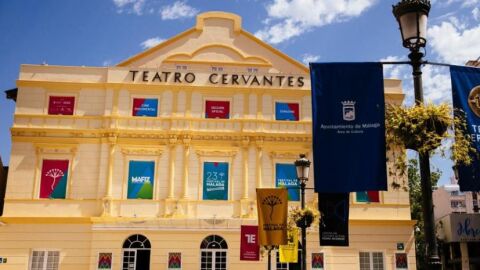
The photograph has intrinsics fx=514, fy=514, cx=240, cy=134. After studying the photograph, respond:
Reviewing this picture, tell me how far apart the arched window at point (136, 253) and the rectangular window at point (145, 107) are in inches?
240

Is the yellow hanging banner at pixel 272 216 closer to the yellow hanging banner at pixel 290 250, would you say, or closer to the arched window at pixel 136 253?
the yellow hanging banner at pixel 290 250

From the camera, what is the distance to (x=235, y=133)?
84.0 feet

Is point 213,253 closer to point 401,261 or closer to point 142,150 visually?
point 142,150

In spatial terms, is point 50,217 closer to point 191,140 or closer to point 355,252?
point 191,140

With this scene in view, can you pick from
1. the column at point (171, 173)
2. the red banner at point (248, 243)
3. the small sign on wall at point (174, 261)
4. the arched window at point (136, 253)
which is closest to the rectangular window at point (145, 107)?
the column at point (171, 173)

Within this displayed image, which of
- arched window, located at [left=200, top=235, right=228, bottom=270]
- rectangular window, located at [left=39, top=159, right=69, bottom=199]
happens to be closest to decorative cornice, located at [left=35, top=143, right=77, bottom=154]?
rectangular window, located at [left=39, top=159, right=69, bottom=199]

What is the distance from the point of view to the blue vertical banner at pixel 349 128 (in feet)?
24.6

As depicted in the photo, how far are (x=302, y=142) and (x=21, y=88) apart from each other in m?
14.4

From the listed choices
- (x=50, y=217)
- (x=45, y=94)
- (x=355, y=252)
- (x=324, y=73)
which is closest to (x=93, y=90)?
(x=45, y=94)

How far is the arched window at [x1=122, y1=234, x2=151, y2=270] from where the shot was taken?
23.8m

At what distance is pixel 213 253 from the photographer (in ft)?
79.3

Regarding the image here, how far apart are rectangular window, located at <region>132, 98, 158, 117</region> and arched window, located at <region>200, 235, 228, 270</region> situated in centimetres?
689

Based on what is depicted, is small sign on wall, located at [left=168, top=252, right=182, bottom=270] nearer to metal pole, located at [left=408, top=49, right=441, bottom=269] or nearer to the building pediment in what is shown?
the building pediment

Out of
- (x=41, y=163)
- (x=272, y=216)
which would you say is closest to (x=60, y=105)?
(x=41, y=163)
